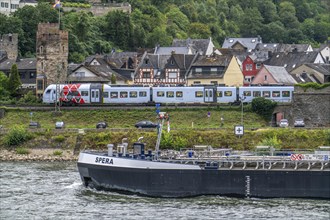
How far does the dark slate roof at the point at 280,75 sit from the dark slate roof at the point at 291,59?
10.8 m

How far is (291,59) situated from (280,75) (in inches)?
705

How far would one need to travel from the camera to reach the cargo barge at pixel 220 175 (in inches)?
2470

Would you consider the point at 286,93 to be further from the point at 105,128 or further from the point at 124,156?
the point at 124,156

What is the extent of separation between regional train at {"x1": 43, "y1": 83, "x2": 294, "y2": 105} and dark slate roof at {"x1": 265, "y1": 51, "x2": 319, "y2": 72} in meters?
30.8

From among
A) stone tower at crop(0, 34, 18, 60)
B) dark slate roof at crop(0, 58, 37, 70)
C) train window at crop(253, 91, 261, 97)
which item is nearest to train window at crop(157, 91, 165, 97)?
train window at crop(253, 91, 261, 97)

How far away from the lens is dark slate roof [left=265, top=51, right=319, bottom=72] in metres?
133

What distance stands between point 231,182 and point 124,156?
660 cm

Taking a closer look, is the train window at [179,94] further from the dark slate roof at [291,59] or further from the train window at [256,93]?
the dark slate roof at [291,59]

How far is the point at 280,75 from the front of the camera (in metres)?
117

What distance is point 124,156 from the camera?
64562 mm

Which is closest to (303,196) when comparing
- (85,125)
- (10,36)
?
(85,125)

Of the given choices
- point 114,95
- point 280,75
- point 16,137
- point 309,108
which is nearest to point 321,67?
point 280,75

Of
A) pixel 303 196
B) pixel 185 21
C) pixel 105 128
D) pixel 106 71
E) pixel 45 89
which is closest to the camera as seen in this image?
pixel 303 196

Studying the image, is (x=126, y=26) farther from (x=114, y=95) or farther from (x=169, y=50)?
(x=114, y=95)
